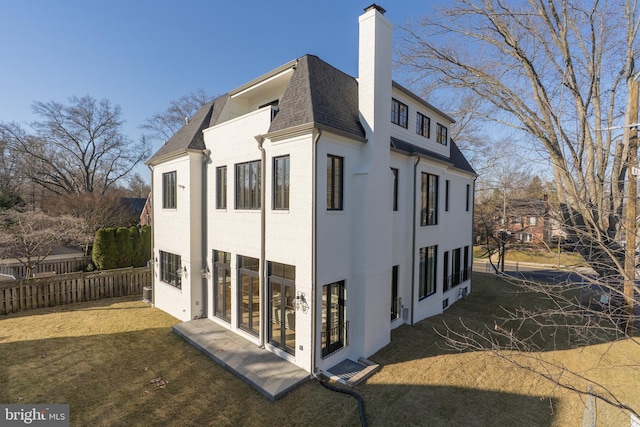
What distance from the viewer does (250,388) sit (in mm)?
7102

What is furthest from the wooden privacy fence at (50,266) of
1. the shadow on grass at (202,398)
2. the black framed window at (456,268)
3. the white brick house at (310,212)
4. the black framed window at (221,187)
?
the black framed window at (456,268)

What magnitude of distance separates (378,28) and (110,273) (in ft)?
51.5

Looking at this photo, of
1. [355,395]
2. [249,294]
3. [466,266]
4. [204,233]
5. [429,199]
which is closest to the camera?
[355,395]

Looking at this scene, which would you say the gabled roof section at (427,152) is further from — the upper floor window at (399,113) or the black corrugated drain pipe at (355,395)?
the black corrugated drain pipe at (355,395)

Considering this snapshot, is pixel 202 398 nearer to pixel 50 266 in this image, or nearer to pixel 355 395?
pixel 355 395

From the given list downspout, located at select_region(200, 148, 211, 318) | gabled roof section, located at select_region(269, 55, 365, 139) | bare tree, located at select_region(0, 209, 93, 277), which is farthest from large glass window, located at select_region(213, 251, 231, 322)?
bare tree, located at select_region(0, 209, 93, 277)

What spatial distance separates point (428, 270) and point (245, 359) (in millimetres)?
7763

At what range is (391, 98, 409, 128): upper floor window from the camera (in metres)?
10.5

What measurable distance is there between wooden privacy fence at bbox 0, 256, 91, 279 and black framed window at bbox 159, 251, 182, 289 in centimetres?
994

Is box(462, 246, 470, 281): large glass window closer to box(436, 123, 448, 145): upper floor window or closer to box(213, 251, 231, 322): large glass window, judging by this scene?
box(436, 123, 448, 145): upper floor window

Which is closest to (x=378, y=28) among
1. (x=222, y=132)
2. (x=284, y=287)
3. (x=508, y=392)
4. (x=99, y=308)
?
(x=222, y=132)

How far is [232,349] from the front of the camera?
8.66 meters

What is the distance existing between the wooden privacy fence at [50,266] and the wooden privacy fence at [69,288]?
5.64 meters

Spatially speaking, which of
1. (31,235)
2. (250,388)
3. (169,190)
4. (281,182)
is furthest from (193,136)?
(31,235)
